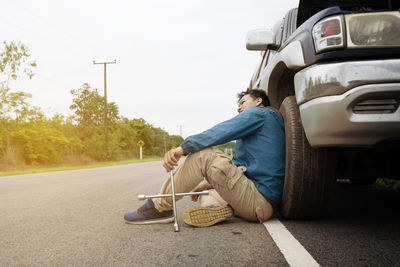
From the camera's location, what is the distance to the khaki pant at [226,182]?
8.20ft

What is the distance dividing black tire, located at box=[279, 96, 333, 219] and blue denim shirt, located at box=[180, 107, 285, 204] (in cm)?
14

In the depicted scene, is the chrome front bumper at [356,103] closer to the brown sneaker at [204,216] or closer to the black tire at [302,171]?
the black tire at [302,171]

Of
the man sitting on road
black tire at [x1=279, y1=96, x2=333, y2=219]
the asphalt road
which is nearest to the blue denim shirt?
the man sitting on road

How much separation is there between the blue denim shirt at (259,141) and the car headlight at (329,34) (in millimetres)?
769

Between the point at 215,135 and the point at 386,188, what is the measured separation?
12.1ft

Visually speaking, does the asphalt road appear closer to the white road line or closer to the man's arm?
the white road line

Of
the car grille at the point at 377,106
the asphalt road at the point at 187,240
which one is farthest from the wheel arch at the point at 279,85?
the asphalt road at the point at 187,240

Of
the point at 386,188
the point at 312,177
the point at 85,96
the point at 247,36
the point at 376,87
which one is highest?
the point at 85,96

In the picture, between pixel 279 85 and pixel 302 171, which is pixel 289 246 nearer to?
pixel 302 171

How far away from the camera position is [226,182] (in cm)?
251

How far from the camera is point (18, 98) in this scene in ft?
63.4

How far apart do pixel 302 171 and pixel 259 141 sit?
45 centimetres

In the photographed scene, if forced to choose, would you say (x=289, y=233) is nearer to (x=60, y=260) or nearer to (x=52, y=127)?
(x=60, y=260)

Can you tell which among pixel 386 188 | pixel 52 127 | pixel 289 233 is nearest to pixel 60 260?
pixel 289 233
